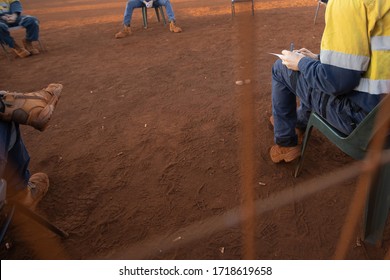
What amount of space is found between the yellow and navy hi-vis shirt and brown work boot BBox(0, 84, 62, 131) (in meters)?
1.67

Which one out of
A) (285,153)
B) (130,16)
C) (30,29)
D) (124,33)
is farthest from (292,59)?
(30,29)

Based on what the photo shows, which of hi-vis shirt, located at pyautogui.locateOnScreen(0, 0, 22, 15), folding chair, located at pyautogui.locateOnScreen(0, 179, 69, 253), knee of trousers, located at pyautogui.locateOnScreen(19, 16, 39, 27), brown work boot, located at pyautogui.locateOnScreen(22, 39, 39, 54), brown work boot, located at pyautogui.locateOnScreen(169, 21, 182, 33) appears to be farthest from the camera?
brown work boot, located at pyautogui.locateOnScreen(169, 21, 182, 33)

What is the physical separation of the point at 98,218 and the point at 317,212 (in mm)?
1435

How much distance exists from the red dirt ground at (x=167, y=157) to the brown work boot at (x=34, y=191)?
0.24 feet

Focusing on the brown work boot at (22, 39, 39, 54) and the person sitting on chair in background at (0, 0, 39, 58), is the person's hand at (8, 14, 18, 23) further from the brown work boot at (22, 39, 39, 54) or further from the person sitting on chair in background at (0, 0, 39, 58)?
the brown work boot at (22, 39, 39, 54)

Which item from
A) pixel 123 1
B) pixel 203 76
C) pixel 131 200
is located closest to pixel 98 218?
pixel 131 200

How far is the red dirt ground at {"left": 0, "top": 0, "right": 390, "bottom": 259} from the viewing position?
1.79 metres

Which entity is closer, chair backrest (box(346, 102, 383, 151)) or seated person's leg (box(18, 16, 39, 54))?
chair backrest (box(346, 102, 383, 151))

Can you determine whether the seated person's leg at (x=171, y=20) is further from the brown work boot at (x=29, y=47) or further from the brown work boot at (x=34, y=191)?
the brown work boot at (x=34, y=191)

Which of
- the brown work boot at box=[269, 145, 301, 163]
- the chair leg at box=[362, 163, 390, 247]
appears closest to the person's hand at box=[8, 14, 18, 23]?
the brown work boot at box=[269, 145, 301, 163]

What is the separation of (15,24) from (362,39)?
563 cm

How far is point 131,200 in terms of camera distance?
211 centimetres

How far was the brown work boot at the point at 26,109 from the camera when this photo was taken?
5.73ft

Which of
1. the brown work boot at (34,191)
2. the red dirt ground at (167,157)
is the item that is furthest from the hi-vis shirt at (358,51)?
the brown work boot at (34,191)
